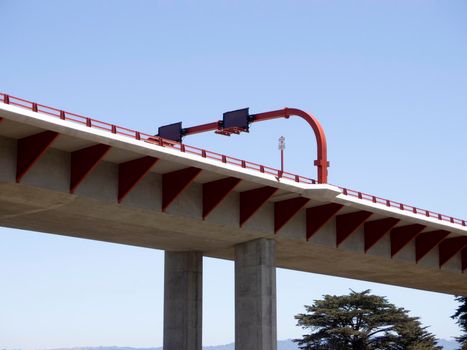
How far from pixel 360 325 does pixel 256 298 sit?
6829 cm

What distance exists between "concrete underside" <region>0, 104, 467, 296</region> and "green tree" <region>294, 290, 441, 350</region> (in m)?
51.8

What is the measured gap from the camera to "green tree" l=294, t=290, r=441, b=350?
110 m

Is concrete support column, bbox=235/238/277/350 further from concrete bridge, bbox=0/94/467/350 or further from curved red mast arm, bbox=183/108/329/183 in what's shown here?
curved red mast arm, bbox=183/108/329/183

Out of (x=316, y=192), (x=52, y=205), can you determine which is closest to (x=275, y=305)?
(x=316, y=192)

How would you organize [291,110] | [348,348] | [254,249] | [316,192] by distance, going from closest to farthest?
1. [316,192]
2. [254,249]
3. [291,110]
4. [348,348]

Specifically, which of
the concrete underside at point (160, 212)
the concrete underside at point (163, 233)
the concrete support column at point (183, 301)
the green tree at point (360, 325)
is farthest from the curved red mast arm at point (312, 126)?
the green tree at point (360, 325)

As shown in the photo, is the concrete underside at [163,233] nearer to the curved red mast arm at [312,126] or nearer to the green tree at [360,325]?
the curved red mast arm at [312,126]

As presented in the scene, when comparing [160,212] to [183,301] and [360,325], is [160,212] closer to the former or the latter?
[183,301]

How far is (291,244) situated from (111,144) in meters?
16.7

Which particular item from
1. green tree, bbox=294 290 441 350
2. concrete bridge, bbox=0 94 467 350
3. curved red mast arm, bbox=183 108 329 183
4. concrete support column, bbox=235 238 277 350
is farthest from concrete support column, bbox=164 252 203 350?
green tree, bbox=294 290 441 350

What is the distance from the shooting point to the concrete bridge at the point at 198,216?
123 ft

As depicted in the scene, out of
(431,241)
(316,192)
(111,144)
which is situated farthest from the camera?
(431,241)

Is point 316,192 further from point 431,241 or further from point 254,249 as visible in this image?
point 431,241

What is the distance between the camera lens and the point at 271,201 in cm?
4841
